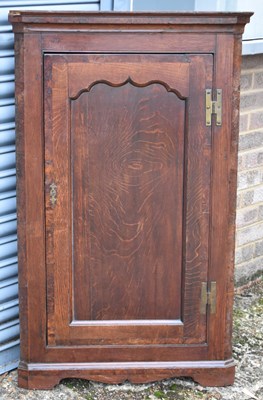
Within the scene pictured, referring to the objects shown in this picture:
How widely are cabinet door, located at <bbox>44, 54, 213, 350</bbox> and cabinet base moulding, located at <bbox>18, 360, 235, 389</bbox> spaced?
0.33ft

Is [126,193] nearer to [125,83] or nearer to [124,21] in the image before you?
[125,83]

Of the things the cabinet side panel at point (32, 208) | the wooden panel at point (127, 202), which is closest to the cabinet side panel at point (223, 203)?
the wooden panel at point (127, 202)

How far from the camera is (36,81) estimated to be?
9.54 feet

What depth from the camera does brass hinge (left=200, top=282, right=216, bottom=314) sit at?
3143mm

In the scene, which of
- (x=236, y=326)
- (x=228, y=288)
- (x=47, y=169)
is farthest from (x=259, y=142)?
(x=47, y=169)

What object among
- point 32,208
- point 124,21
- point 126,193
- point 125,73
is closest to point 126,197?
point 126,193

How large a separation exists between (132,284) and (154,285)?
0.30 ft

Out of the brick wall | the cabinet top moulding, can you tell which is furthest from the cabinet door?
the brick wall

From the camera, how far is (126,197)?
3.06 meters

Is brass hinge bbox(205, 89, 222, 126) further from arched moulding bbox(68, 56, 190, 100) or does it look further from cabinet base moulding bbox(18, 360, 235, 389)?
cabinet base moulding bbox(18, 360, 235, 389)

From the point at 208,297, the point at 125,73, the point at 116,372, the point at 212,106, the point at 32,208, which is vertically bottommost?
the point at 116,372

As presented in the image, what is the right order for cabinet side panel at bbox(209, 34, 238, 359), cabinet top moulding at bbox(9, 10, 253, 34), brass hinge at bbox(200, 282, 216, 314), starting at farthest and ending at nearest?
1. brass hinge at bbox(200, 282, 216, 314)
2. cabinet side panel at bbox(209, 34, 238, 359)
3. cabinet top moulding at bbox(9, 10, 253, 34)

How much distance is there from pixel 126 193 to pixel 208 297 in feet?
1.80

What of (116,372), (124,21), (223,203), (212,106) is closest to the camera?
(124,21)
